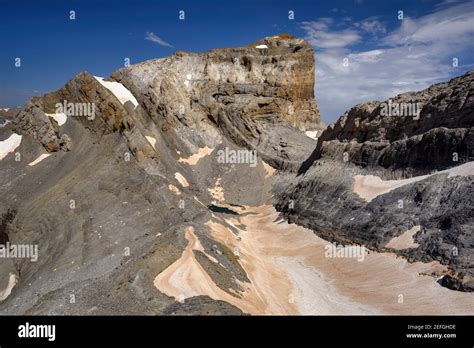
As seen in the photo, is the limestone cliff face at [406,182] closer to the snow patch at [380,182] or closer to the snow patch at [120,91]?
the snow patch at [380,182]

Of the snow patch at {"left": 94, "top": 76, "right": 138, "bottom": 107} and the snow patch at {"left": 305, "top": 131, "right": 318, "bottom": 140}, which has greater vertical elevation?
the snow patch at {"left": 94, "top": 76, "right": 138, "bottom": 107}

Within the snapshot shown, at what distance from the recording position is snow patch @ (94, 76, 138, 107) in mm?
45844

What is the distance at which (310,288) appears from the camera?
21.0 m

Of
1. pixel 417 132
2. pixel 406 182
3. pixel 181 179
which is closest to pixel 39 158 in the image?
pixel 181 179

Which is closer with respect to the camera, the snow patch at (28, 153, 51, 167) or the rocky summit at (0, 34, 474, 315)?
the rocky summit at (0, 34, 474, 315)

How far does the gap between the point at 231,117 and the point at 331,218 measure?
2538 centimetres

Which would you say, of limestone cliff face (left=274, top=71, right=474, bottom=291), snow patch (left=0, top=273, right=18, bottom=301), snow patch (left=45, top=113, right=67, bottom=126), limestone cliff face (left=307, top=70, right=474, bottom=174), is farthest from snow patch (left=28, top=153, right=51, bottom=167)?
limestone cliff face (left=307, top=70, right=474, bottom=174)

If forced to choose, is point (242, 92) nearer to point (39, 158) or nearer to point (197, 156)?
point (197, 156)

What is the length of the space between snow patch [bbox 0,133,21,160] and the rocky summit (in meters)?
0.14

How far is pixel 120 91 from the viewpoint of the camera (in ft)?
155

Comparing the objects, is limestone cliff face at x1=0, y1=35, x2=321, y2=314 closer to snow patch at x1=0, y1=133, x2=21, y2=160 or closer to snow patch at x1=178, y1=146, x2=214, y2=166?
snow patch at x1=178, y1=146, x2=214, y2=166

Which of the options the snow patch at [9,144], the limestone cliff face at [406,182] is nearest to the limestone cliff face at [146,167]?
the snow patch at [9,144]
